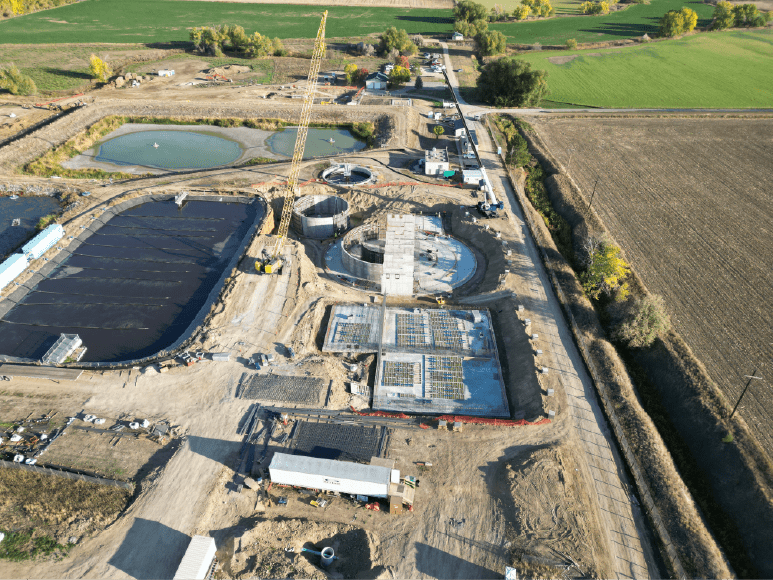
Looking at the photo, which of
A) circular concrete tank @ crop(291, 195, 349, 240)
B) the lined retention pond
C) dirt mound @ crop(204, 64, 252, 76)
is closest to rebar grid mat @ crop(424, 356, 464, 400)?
circular concrete tank @ crop(291, 195, 349, 240)

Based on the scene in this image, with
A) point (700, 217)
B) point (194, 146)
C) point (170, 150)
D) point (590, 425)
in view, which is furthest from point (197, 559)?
point (194, 146)

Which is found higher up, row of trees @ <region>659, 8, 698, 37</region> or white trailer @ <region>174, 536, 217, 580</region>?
row of trees @ <region>659, 8, 698, 37</region>

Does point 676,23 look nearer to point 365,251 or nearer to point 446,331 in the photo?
point 365,251

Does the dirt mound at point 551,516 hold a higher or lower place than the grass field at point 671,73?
lower

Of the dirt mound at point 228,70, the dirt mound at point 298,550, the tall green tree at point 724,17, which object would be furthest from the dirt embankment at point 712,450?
the tall green tree at point 724,17

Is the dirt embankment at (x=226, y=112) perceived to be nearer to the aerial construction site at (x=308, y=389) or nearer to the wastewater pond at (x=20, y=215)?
the aerial construction site at (x=308, y=389)

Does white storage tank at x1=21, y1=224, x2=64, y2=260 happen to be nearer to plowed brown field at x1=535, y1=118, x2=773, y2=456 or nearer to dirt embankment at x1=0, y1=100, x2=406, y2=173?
dirt embankment at x1=0, y1=100, x2=406, y2=173
